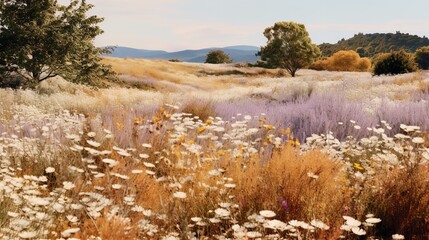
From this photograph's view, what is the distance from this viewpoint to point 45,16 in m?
14.6

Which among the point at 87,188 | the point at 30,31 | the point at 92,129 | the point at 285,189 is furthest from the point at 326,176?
the point at 30,31

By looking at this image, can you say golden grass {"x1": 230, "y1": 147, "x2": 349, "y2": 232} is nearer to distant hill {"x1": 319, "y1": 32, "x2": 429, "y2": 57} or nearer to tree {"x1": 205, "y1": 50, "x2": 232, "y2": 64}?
tree {"x1": 205, "y1": 50, "x2": 232, "y2": 64}

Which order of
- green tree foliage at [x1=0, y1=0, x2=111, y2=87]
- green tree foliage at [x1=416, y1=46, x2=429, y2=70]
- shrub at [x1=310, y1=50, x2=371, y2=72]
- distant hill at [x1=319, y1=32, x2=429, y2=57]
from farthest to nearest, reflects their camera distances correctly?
distant hill at [x1=319, y1=32, x2=429, y2=57] < green tree foliage at [x1=416, y1=46, x2=429, y2=70] < shrub at [x1=310, y1=50, x2=371, y2=72] < green tree foliage at [x1=0, y1=0, x2=111, y2=87]

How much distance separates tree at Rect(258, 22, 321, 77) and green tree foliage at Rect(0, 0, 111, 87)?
1253 inches

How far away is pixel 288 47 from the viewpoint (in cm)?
4469

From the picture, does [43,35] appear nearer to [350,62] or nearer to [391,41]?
[350,62]

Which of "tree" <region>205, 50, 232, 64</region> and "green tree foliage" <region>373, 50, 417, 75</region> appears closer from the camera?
"green tree foliage" <region>373, 50, 417, 75</region>

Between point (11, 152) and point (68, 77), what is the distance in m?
11.4

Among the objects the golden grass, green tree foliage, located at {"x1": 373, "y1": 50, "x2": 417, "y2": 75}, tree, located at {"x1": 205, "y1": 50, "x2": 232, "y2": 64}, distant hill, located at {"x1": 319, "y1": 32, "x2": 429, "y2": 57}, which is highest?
distant hill, located at {"x1": 319, "y1": 32, "x2": 429, "y2": 57}

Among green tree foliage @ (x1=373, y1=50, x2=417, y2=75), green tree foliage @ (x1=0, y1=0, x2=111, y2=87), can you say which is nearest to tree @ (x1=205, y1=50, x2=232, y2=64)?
green tree foliage @ (x1=373, y1=50, x2=417, y2=75)

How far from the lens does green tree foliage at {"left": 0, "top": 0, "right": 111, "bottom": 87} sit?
46.1ft

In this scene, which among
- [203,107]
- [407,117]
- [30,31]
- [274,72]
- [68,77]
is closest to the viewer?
[407,117]

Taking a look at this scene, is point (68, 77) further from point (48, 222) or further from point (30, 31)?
point (48, 222)

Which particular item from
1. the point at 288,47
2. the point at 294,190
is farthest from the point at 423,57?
the point at 294,190
